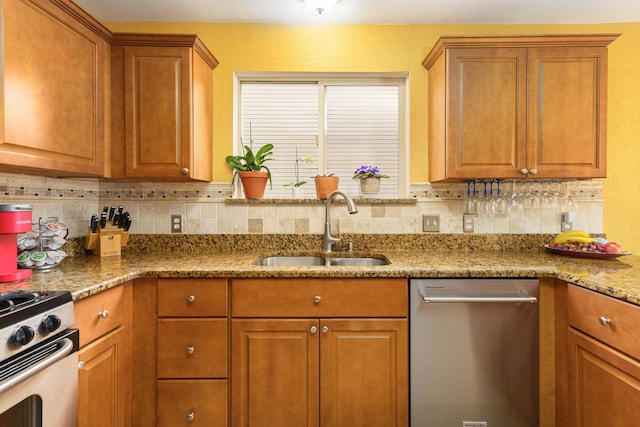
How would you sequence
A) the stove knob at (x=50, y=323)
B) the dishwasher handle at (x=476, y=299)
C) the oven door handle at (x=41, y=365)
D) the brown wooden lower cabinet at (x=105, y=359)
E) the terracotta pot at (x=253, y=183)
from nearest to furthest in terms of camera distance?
1. the oven door handle at (x=41, y=365)
2. the stove knob at (x=50, y=323)
3. the brown wooden lower cabinet at (x=105, y=359)
4. the dishwasher handle at (x=476, y=299)
5. the terracotta pot at (x=253, y=183)

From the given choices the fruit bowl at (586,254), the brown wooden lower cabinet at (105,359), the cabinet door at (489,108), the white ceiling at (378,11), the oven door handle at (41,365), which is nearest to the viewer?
the oven door handle at (41,365)

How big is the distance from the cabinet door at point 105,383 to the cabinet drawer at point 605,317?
1.91 meters

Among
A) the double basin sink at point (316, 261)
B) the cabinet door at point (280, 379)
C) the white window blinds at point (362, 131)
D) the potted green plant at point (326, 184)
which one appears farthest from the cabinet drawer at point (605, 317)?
the potted green plant at point (326, 184)

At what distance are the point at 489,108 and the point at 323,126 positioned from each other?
102cm

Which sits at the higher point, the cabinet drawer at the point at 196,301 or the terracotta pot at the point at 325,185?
the terracotta pot at the point at 325,185

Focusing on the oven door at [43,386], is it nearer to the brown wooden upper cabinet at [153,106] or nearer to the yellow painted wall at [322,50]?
the brown wooden upper cabinet at [153,106]

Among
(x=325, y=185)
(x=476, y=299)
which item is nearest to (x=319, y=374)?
(x=476, y=299)

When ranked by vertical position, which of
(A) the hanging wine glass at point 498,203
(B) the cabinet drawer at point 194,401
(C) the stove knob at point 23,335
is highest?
(A) the hanging wine glass at point 498,203

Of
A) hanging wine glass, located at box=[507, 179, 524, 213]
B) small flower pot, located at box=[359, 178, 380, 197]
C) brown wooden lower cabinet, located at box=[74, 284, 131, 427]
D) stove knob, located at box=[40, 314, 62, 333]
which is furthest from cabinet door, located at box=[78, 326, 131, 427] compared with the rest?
hanging wine glass, located at box=[507, 179, 524, 213]

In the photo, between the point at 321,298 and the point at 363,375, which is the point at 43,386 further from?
the point at 363,375

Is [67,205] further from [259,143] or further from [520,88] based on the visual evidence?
[520,88]

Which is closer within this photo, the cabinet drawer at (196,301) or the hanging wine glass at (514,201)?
the cabinet drawer at (196,301)

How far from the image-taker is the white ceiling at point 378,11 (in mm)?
2166

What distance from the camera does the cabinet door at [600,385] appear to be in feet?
4.17
